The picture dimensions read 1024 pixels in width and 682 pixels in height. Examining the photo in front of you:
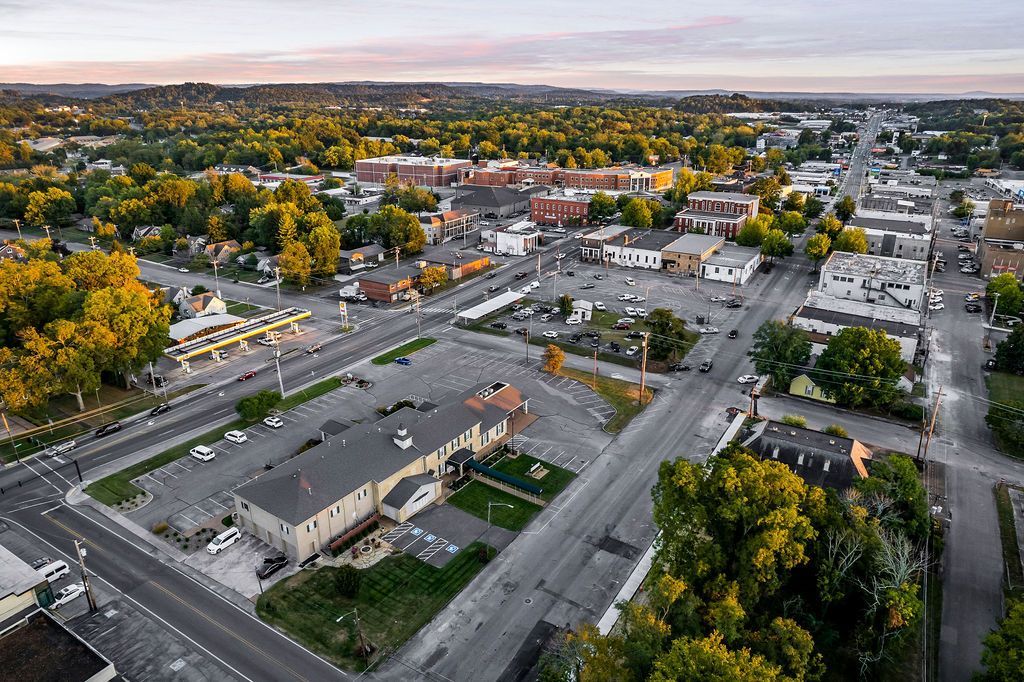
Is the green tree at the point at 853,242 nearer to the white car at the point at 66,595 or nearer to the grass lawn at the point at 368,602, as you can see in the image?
the grass lawn at the point at 368,602

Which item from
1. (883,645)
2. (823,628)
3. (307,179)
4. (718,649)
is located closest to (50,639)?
(718,649)

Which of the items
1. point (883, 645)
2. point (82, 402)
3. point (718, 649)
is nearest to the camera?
point (718, 649)

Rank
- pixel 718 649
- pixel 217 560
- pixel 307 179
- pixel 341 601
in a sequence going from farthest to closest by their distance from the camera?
pixel 307 179
pixel 217 560
pixel 341 601
pixel 718 649

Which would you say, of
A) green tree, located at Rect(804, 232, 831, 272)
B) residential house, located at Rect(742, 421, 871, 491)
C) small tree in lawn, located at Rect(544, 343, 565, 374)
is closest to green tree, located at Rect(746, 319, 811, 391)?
residential house, located at Rect(742, 421, 871, 491)

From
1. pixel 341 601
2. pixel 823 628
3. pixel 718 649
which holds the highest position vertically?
pixel 718 649

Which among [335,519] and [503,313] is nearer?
[335,519]

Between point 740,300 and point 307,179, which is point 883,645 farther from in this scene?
point 307,179

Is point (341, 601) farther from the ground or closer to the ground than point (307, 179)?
closer to the ground
